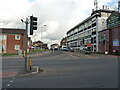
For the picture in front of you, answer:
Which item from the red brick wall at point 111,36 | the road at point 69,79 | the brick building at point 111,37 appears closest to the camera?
the road at point 69,79

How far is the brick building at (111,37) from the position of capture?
49406mm

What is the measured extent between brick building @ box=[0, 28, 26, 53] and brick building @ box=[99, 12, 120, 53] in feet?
83.6

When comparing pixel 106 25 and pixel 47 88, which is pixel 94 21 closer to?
pixel 106 25

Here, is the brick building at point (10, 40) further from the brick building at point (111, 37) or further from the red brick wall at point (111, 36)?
the red brick wall at point (111, 36)

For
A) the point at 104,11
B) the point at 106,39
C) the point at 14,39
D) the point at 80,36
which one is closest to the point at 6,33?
the point at 14,39

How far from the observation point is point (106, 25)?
63.0 metres

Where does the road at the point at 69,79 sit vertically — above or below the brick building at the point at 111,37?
below

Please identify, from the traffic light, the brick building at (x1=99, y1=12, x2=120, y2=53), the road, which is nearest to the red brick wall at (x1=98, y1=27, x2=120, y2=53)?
the brick building at (x1=99, y1=12, x2=120, y2=53)

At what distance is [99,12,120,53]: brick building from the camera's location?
49406 millimetres

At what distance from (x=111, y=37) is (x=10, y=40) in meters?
30.5

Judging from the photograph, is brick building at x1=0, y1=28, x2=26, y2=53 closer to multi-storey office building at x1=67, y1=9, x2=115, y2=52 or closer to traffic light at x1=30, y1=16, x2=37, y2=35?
multi-storey office building at x1=67, y1=9, x2=115, y2=52

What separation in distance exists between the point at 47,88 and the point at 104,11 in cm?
6392

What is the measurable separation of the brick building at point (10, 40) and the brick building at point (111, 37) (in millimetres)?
25479

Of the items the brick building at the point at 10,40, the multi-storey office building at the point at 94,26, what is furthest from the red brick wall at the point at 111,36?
the brick building at the point at 10,40
